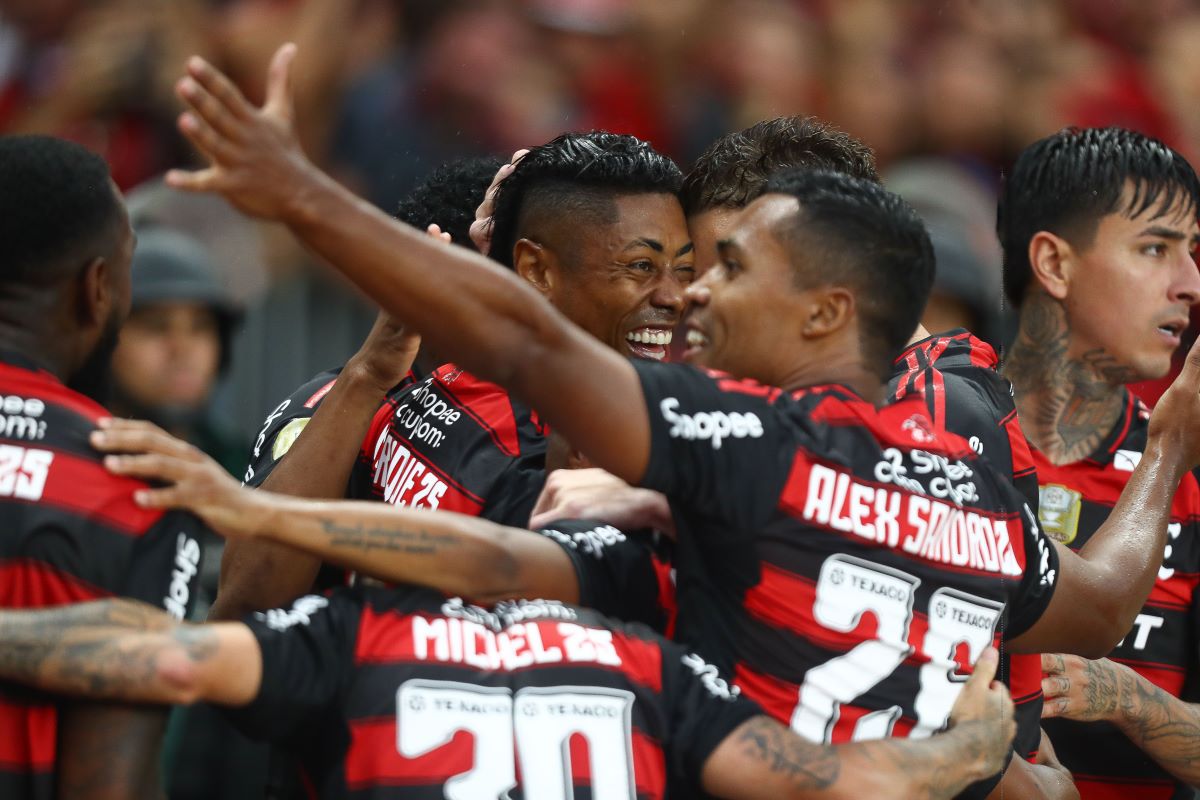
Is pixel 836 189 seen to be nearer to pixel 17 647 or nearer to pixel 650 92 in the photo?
pixel 17 647

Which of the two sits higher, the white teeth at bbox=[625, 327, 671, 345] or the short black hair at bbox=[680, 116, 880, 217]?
the short black hair at bbox=[680, 116, 880, 217]

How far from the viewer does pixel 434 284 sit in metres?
2.91

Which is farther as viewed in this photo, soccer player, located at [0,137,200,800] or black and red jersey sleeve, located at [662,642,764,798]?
black and red jersey sleeve, located at [662,642,764,798]

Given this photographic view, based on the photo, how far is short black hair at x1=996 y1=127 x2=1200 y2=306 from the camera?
4.64 meters

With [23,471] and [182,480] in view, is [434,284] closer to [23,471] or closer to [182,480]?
[182,480]

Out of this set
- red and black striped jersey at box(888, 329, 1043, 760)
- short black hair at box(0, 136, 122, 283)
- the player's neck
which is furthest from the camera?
the player's neck

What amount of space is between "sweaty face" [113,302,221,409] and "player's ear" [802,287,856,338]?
3541 mm

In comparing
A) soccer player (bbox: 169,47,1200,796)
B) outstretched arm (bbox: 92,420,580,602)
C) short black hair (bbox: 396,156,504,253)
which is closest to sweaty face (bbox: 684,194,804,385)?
soccer player (bbox: 169,47,1200,796)

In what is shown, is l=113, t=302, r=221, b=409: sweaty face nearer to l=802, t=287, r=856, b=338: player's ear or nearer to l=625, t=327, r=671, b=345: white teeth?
l=625, t=327, r=671, b=345: white teeth

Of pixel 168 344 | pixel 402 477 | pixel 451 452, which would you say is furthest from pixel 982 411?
pixel 168 344

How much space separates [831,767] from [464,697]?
72 cm

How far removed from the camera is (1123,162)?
4.67m

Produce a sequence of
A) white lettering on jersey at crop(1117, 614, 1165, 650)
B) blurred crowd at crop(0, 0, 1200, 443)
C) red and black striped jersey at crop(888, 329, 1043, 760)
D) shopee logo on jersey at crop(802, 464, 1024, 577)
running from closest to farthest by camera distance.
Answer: shopee logo on jersey at crop(802, 464, 1024, 577)
red and black striped jersey at crop(888, 329, 1043, 760)
white lettering on jersey at crop(1117, 614, 1165, 650)
blurred crowd at crop(0, 0, 1200, 443)

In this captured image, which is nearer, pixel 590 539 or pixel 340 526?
pixel 340 526
